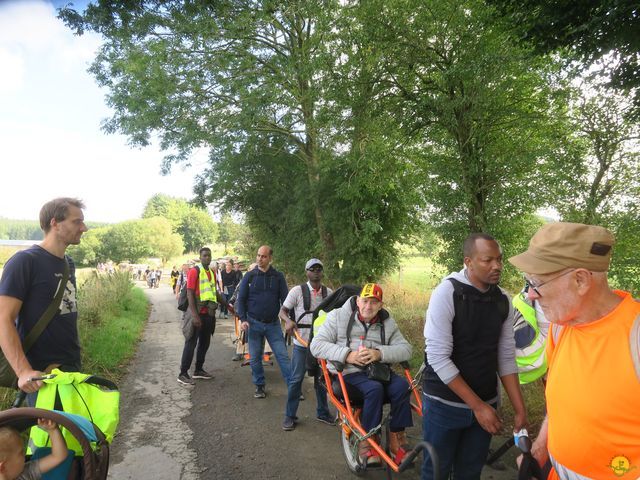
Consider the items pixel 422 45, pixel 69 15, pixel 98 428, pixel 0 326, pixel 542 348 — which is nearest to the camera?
pixel 98 428

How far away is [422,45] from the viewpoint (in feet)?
27.1

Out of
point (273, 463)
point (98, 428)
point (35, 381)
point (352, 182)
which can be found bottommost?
point (273, 463)

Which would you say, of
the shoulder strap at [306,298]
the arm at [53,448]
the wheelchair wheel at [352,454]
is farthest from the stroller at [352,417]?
the arm at [53,448]

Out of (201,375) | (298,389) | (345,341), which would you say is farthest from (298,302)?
(201,375)

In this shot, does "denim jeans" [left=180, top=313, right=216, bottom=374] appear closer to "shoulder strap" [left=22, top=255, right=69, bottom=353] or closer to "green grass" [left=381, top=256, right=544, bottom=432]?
"green grass" [left=381, top=256, right=544, bottom=432]

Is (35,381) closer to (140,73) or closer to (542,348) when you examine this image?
(542,348)

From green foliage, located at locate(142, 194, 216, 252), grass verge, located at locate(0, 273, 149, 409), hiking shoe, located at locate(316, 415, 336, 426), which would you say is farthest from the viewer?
green foliage, located at locate(142, 194, 216, 252)

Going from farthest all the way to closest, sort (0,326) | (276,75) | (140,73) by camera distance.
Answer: (276,75) < (140,73) < (0,326)

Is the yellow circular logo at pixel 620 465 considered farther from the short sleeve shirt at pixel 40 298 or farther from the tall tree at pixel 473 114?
the tall tree at pixel 473 114

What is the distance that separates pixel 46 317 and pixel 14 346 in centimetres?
27

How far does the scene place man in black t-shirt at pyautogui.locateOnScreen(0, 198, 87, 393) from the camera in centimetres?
251

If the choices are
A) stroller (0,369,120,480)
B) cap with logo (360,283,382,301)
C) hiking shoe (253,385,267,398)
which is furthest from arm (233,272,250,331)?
stroller (0,369,120,480)

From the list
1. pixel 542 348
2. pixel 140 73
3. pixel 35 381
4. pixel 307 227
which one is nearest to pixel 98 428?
pixel 35 381

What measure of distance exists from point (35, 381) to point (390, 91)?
29.1 feet
